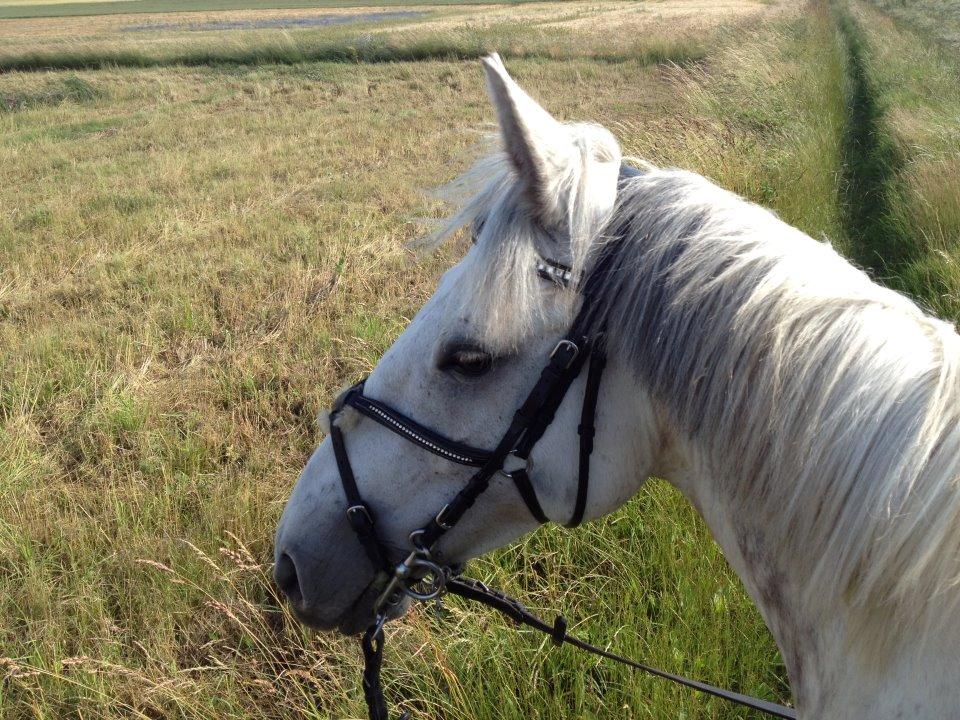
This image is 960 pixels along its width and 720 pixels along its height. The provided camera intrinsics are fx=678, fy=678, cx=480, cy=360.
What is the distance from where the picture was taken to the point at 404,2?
263 feet

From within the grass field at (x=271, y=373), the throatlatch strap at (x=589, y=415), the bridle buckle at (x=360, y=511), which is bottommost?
the grass field at (x=271, y=373)

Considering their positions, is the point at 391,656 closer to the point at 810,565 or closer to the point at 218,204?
the point at 810,565

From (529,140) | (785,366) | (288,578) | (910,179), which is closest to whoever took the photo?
(785,366)

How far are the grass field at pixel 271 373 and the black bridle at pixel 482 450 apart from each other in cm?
65

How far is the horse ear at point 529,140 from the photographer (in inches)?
53.3

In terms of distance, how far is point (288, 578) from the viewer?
174 cm

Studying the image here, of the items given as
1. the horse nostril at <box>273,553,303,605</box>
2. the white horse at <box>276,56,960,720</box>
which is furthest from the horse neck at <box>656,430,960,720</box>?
the horse nostril at <box>273,553,303,605</box>

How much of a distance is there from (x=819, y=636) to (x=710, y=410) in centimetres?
47

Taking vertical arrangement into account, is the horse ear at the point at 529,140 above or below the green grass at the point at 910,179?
above

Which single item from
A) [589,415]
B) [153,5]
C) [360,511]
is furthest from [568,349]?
[153,5]

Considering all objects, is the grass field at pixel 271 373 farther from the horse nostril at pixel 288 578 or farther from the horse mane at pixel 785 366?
the horse nostril at pixel 288 578

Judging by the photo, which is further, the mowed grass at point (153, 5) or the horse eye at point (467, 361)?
the mowed grass at point (153, 5)

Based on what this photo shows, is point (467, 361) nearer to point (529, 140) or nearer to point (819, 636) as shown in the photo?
point (529, 140)

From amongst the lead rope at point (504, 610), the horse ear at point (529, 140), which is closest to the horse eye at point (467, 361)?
the horse ear at point (529, 140)
